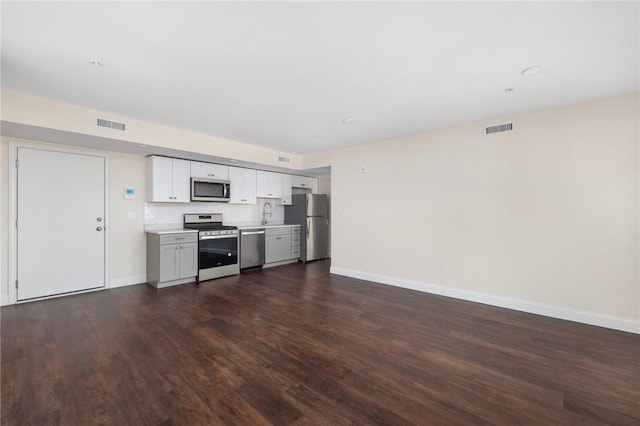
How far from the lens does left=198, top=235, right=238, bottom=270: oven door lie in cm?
500

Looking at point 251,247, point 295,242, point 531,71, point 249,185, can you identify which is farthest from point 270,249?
point 531,71

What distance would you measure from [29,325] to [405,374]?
4014mm

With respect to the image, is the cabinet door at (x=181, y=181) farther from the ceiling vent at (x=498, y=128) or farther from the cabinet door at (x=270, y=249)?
the ceiling vent at (x=498, y=128)

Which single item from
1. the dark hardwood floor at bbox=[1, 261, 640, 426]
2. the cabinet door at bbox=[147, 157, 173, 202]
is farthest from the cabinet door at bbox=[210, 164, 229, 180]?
the dark hardwood floor at bbox=[1, 261, 640, 426]

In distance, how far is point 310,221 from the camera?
6723 millimetres

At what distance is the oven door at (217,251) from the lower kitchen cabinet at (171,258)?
122 millimetres

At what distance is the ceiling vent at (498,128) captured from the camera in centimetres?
368

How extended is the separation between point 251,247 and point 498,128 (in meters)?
4.78

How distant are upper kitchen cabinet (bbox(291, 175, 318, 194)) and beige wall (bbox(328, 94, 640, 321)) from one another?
2.58m

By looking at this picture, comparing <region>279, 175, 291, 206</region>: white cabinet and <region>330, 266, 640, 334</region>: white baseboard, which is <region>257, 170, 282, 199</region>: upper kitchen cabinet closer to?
<region>279, 175, 291, 206</region>: white cabinet

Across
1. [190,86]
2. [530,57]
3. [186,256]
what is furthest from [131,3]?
[186,256]

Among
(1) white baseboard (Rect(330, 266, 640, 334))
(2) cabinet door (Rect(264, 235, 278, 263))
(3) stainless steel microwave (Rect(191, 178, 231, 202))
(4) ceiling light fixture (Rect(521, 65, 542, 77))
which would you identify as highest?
(4) ceiling light fixture (Rect(521, 65, 542, 77))

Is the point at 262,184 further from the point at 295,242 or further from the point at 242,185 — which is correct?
the point at 295,242

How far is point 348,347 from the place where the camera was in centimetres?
264
